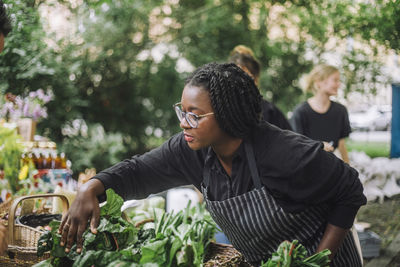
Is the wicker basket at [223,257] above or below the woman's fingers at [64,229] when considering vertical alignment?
below

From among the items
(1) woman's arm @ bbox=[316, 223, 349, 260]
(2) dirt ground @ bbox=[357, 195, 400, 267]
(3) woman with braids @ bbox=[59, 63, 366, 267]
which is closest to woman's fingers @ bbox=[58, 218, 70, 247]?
(3) woman with braids @ bbox=[59, 63, 366, 267]

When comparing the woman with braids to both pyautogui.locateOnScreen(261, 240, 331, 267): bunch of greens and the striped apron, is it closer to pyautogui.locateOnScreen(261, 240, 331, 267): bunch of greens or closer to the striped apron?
the striped apron

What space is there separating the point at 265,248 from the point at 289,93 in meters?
7.49

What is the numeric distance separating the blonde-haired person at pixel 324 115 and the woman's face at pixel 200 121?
2.67 m

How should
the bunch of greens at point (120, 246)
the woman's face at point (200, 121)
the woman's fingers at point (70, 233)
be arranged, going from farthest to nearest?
the woman's face at point (200, 121), the woman's fingers at point (70, 233), the bunch of greens at point (120, 246)

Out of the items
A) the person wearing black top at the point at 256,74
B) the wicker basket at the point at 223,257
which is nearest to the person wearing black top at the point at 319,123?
the person wearing black top at the point at 256,74

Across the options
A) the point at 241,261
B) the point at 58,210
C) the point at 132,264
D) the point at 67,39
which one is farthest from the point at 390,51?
the point at 67,39

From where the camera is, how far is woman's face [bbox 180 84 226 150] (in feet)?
5.73

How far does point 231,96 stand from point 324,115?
2841mm

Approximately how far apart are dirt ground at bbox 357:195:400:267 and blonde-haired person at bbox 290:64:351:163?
602mm

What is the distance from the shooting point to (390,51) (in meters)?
2.77

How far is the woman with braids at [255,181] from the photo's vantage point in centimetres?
170

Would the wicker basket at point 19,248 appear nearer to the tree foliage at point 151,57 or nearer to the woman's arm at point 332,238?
the woman's arm at point 332,238

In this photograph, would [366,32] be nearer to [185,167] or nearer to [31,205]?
[185,167]
